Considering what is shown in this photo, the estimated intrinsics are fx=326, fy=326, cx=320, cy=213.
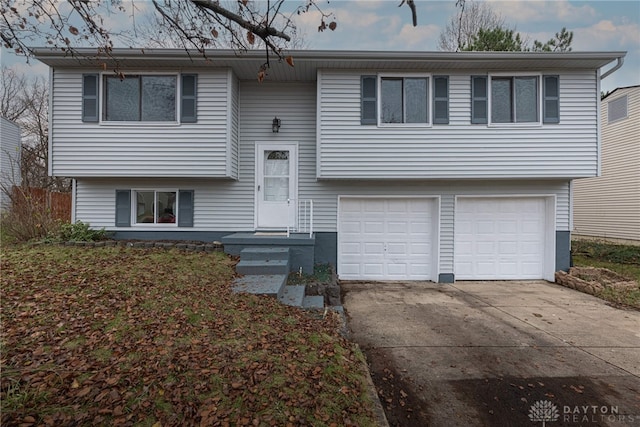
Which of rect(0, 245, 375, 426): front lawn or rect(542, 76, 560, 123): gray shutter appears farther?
rect(542, 76, 560, 123): gray shutter

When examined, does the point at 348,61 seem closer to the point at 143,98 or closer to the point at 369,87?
the point at 369,87

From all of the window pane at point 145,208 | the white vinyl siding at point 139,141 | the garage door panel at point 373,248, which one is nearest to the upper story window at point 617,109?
the garage door panel at point 373,248

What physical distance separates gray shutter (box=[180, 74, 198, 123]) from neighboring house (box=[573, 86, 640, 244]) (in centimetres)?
1279

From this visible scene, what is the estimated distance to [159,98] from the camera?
7.43 m

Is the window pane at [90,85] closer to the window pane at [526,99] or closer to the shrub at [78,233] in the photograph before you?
the shrub at [78,233]

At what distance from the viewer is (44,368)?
8.38ft

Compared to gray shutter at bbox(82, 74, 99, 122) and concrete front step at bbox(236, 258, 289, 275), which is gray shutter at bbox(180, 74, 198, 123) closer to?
gray shutter at bbox(82, 74, 99, 122)

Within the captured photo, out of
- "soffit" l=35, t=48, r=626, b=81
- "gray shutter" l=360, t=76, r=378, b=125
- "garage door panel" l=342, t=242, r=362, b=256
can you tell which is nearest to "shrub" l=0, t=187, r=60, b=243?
"soffit" l=35, t=48, r=626, b=81

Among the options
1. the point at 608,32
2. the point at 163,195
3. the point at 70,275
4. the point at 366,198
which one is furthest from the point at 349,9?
the point at 608,32

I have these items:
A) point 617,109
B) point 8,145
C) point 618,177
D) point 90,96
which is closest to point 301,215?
point 90,96

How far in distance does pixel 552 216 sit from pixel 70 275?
33.0 ft

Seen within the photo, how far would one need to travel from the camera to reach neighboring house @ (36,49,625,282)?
7.31 m

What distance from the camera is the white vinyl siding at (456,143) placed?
745 centimetres

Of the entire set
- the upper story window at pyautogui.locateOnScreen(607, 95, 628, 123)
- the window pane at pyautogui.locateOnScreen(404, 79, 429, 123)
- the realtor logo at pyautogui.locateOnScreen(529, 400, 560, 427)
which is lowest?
the realtor logo at pyautogui.locateOnScreen(529, 400, 560, 427)
